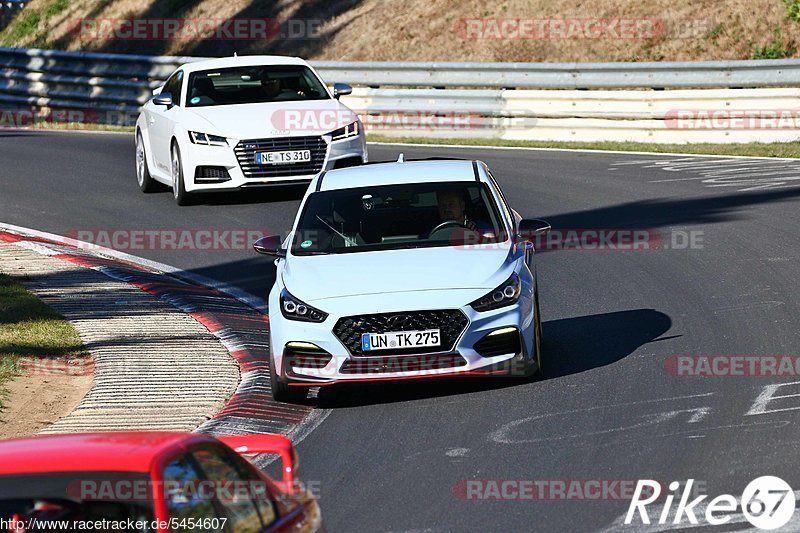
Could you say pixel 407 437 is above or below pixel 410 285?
below

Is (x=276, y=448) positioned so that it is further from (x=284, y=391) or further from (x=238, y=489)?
(x=284, y=391)


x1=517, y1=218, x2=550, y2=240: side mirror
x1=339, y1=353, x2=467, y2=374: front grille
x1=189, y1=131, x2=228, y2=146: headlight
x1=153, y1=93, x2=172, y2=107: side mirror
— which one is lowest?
x1=339, y1=353, x2=467, y2=374: front grille

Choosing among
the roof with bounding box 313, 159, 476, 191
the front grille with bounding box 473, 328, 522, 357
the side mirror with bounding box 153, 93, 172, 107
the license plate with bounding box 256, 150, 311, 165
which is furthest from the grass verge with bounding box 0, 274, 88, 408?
the side mirror with bounding box 153, 93, 172, 107

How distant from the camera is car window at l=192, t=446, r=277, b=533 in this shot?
15.9 ft

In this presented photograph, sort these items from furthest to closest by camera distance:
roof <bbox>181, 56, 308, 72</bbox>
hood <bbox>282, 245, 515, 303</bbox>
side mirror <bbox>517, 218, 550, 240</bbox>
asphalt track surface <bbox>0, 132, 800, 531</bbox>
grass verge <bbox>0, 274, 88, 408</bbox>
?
roof <bbox>181, 56, 308, 72</bbox>
grass verge <bbox>0, 274, 88, 408</bbox>
side mirror <bbox>517, 218, 550, 240</bbox>
hood <bbox>282, 245, 515, 303</bbox>
asphalt track surface <bbox>0, 132, 800, 531</bbox>

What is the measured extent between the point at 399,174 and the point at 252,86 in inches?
316

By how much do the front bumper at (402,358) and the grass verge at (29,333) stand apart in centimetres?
209

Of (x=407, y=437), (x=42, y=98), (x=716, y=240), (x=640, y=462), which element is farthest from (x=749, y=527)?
(x=42, y=98)

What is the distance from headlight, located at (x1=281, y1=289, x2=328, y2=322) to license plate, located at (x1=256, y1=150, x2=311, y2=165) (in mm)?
7946

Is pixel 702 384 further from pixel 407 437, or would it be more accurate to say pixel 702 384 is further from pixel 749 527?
pixel 749 527

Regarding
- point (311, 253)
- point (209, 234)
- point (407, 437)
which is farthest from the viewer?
point (209, 234)

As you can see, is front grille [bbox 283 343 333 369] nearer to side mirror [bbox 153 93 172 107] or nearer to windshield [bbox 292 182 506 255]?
windshield [bbox 292 182 506 255]

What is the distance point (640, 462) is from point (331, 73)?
63.9ft

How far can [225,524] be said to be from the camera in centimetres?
477
